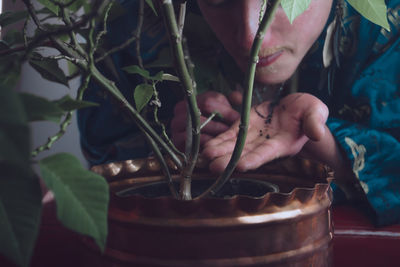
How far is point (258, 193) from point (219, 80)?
1.26 ft

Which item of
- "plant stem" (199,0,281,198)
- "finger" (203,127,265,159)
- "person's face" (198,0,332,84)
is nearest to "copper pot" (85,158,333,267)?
"plant stem" (199,0,281,198)

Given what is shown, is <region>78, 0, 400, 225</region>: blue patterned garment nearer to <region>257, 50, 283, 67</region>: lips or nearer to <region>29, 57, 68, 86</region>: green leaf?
<region>257, 50, 283, 67</region>: lips

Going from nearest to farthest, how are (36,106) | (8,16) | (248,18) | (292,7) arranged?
(36,106) < (292,7) < (8,16) < (248,18)

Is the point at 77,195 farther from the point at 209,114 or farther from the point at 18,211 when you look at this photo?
the point at 209,114

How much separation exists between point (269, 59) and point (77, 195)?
0.45 m

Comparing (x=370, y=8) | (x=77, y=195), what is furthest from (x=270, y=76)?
(x=77, y=195)

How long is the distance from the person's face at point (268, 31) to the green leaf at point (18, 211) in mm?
413

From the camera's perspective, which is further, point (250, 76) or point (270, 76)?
point (270, 76)

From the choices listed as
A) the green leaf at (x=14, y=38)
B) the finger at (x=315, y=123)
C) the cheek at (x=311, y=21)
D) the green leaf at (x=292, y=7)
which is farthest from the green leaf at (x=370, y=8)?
the green leaf at (x=14, y=38)

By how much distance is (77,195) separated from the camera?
0.26 m

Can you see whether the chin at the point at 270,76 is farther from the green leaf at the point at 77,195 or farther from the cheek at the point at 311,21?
the green leaf at the point at 77,195

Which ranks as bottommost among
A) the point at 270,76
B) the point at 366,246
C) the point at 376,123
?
the point at 366,246

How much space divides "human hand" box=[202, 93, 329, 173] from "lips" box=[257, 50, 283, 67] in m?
0.06

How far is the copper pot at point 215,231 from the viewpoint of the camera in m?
0.33
